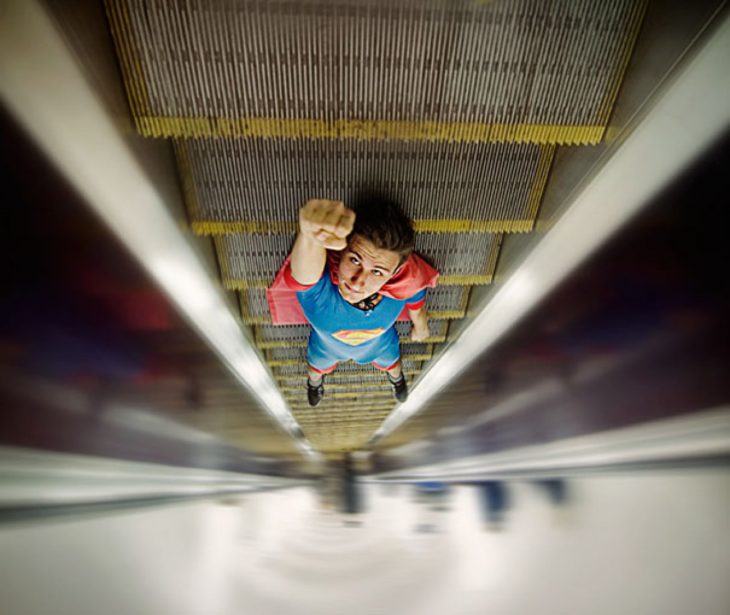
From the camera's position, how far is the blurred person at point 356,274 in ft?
3.01

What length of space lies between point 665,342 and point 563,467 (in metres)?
0.46

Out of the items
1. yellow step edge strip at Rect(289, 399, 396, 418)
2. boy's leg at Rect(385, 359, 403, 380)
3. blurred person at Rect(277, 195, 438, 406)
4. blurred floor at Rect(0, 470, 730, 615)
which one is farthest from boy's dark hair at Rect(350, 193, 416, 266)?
yellow step edge strip at Rect(289, 399, 396, 418)

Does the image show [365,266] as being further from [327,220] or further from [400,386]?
[400,386]

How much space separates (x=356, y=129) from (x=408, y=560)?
34.4 inches

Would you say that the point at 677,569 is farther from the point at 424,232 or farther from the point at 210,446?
the point at 210,446

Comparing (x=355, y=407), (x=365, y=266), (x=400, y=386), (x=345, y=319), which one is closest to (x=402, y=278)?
(x=365, y=266)

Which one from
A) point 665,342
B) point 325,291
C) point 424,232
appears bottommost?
point 665,342

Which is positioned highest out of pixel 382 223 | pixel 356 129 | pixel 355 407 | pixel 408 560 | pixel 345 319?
pixel 356 129

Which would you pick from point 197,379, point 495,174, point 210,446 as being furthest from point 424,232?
point 210,446

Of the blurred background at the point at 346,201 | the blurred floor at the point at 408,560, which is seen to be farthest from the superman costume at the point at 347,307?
the blurred floor at the point at 408,560

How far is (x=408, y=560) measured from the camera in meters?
0.59

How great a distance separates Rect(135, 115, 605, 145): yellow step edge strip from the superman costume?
0.46m

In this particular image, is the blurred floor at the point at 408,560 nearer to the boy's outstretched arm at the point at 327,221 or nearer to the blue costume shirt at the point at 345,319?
the boy's outstretched arm at the point at 327,221

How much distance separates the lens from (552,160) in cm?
108
